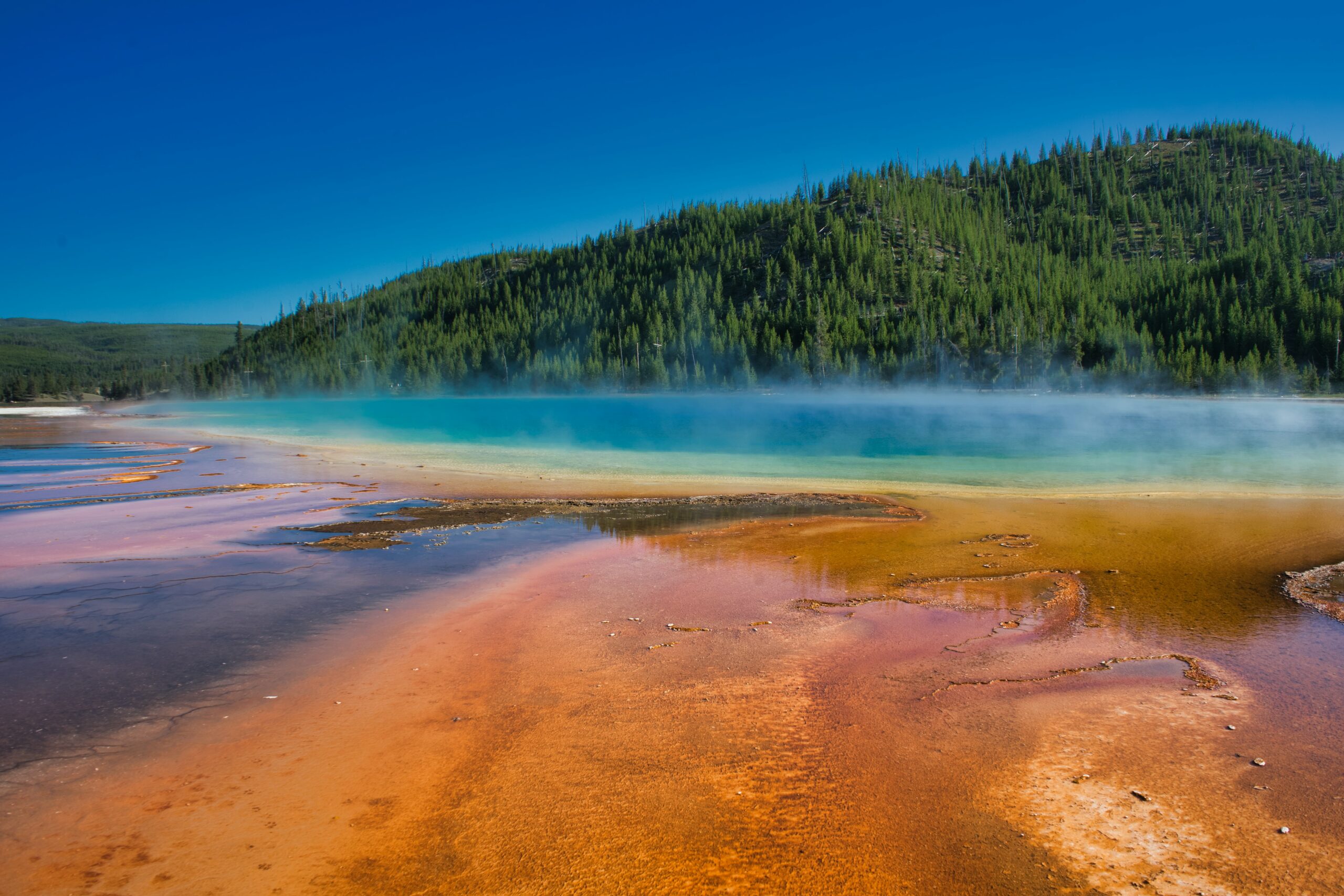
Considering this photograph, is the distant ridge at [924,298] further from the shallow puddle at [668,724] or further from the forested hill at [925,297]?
the shallow puddle at [668,724]

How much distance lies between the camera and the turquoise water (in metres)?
24.0

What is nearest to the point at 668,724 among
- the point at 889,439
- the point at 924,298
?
the point at 889,439

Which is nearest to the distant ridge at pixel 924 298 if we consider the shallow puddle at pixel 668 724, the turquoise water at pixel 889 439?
the turquoise water at pixel 889 439

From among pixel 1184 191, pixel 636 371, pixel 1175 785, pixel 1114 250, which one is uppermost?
pixel 1184 191

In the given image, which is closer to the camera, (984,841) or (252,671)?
(984,841)

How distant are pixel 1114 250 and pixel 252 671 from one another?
18051 centimetres

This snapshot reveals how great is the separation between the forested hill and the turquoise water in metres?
18.5

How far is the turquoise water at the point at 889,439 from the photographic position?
78.7 feet

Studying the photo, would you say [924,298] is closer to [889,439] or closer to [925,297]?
[925,297]

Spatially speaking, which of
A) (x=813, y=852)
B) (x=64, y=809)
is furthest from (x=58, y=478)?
(x=813, y=852)

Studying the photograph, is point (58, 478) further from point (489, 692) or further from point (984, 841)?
point (984, 841)

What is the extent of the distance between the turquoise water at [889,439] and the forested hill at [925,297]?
18.5 m

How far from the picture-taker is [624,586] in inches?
396

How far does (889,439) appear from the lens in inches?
1630
